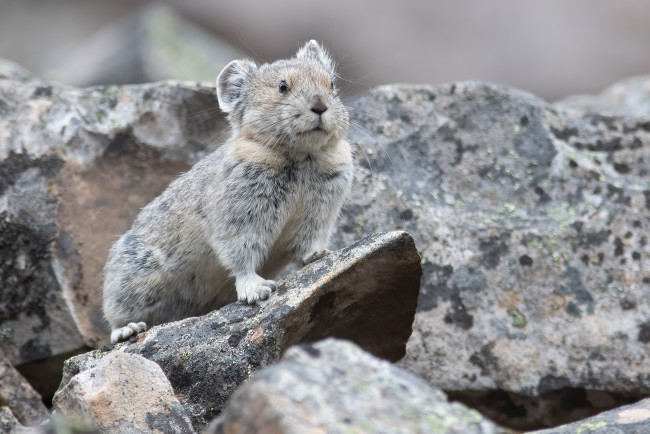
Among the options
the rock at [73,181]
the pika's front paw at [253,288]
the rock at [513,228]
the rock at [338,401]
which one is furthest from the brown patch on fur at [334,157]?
the rock at [338,401]

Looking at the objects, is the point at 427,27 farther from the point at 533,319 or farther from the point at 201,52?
the point at 533,319

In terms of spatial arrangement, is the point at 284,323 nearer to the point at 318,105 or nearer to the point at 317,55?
the point at 318,105

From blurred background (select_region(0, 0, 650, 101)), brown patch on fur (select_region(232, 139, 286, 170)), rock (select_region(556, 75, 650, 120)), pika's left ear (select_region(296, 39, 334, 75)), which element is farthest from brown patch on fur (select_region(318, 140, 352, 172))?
blurred background (select_region(0, 0, 650, 101))

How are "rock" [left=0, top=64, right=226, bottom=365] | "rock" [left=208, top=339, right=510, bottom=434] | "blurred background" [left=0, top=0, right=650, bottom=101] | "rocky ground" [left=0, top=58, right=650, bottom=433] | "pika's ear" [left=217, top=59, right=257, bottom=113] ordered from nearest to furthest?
"rock" [left=208, top=339, right=510, bottom=434], "rocky ground" [left=0, top=58, right=650, bottom=433], "rock" [left=0, top=64, right=226, bottom=365], "pika's ear" [left=217, top=59, right=257, bottom=113], "blurred background" [left=0, top=0, right=650, bottom=101]

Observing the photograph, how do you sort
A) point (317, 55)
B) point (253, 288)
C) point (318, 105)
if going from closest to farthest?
1. point (253, 288)
2. point (318, 105)
3. point (317, 55)

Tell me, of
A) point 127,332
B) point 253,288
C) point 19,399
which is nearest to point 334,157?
point 253,288

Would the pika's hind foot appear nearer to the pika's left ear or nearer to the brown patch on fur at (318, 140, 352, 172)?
the brown patch on fur at (318, 140, 352, 172)

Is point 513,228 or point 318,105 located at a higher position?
point 318,105
